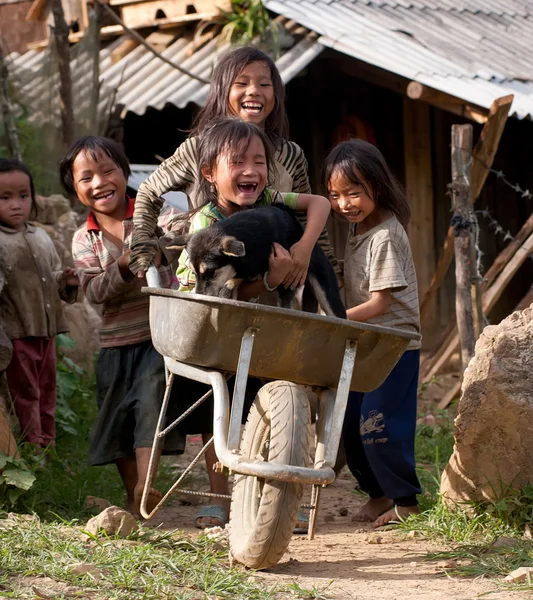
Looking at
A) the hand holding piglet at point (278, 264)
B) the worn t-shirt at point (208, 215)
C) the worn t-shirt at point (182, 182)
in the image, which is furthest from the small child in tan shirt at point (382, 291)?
the hand holding piglet at point (278, 264)

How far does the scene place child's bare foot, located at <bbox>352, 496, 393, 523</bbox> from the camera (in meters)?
4.65

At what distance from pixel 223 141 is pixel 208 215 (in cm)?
33

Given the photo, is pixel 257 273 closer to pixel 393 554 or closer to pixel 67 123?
pixel 393 554

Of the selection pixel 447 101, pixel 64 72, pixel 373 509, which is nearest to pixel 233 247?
pixel 373 509

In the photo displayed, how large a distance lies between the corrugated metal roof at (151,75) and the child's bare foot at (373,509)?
15.6 ft

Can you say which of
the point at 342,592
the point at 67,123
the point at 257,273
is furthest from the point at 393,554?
the point at 67,123

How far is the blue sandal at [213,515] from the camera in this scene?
4352mm

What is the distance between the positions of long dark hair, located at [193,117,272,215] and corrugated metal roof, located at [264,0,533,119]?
4.32 metres

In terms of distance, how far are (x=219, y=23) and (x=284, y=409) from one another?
7.23 m

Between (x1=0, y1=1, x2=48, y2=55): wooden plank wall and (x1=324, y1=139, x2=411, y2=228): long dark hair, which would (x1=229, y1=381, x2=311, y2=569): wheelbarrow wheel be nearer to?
(x1=324, y1=139, x2=411, y2=228): long dark hair

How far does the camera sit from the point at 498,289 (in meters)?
8.00

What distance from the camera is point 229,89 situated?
14.0 feet

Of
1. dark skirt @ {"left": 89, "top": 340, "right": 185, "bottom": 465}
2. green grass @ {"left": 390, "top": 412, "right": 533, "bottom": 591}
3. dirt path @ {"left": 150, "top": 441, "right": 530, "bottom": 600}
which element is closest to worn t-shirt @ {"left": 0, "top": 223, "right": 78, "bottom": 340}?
dark skirt @ {"left": 89, "top": 340, "right": 185, "bottom": 465}

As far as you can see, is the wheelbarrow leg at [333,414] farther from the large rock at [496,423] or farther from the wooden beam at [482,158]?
the wooden beam at [482,158]
